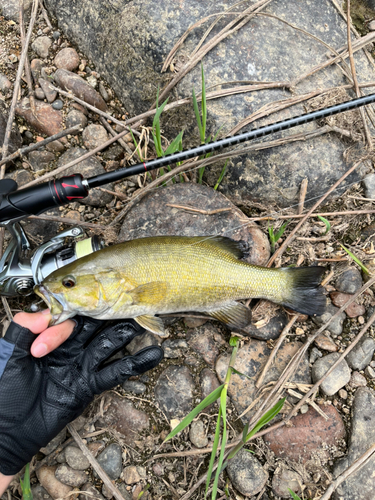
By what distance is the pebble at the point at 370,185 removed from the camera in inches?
140

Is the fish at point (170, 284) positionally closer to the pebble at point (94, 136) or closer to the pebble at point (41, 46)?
the pebble at point (94, 136)

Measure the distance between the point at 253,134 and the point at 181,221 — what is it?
3.31ft

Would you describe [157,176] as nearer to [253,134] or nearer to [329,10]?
[253,134]

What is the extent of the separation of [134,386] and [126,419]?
295 millimetres

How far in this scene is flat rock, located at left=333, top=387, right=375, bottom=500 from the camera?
309 centimetres

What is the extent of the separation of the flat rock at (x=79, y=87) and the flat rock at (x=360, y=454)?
12.6ft

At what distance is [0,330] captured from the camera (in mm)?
3422

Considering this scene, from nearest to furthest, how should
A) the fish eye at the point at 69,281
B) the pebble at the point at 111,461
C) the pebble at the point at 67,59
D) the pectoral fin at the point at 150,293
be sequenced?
the fish eye at the point at 69,281 < the pectoral fin at the point at 150,293 < the pebble at the point at 111,461 < the pebble at the point at 67,59

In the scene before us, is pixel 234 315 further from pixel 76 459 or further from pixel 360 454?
pixel 76 459

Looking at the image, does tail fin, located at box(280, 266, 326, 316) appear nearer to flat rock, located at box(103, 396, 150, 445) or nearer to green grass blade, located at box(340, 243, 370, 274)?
green grass blade, located at box(340, 243, 370, 274)

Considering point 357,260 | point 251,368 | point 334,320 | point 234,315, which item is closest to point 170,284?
A: point 234,315

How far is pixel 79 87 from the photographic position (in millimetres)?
3715

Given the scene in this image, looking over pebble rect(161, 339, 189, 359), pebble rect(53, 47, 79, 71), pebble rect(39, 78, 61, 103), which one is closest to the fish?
pebble rect(161, 339, 189, 359)

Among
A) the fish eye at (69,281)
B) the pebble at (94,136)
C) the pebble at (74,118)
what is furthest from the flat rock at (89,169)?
the fish eye at (69,281)
